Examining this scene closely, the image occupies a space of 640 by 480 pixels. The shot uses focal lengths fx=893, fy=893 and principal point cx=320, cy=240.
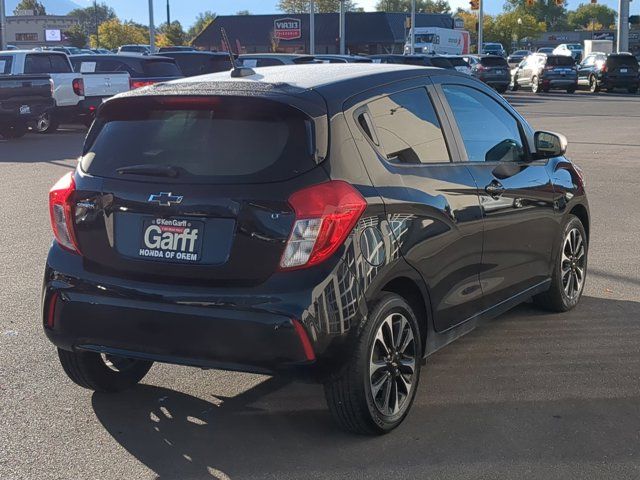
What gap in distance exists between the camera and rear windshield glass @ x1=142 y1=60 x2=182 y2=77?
21484 millimetres

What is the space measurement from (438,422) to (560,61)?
37.5m

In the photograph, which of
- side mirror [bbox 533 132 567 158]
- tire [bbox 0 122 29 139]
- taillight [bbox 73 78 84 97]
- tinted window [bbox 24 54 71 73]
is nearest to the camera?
side mirror [bbox 533 132 567 158]

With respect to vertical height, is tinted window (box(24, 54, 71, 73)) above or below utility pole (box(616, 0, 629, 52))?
below

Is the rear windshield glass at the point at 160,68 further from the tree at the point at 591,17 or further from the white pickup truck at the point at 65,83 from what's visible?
the tree at the point at 591,17

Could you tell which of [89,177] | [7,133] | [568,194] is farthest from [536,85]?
[89,177]

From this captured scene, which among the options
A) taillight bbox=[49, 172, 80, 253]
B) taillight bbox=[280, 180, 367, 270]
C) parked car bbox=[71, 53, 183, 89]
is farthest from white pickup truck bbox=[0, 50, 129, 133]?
taillight bbox=[280, 180, 367, 270]

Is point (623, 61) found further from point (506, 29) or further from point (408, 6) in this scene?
point (408, 6)

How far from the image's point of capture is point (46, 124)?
20750 millimetres

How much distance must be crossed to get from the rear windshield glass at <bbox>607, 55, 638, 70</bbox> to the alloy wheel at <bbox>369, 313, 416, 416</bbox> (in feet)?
122

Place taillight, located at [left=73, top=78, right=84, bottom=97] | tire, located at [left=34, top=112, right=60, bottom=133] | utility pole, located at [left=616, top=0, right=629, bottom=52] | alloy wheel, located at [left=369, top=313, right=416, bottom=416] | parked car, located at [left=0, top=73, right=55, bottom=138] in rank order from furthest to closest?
utility pole, located at [left=616, top=0, right=629, bottom=52], tire, located at [left=34, top=112, right=60, bottom=133], taillight, located at [left=73, top=78, right=84, bottom=97], parked car, located at [left=0, top=73, right=55, bottom=138], alloy wheel, located at [left=369, top=313, right=416, bottom=416]

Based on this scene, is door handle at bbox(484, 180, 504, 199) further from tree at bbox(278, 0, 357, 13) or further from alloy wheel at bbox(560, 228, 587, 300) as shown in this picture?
tree at bbox(278, 0, 357, 13)

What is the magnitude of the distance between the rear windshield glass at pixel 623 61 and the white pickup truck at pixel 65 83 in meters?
25.2

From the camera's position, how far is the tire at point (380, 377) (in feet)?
13.4

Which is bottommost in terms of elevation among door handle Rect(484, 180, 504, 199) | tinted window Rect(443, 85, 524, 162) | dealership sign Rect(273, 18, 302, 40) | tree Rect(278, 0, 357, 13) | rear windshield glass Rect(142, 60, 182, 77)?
door handle Rect(484, 180, 504, 199)
